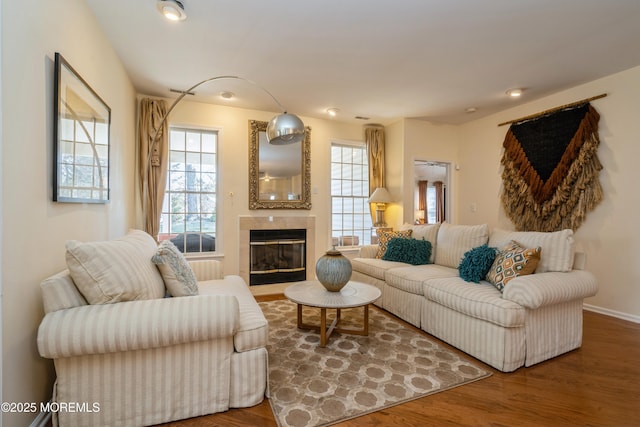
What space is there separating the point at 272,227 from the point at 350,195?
151 centimetres

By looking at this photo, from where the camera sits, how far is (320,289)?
2719mm

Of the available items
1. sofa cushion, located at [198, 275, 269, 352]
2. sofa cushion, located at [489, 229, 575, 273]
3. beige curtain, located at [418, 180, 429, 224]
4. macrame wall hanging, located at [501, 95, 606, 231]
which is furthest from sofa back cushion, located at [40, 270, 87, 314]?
beige curtain, located at [418, 180, 429, 224]

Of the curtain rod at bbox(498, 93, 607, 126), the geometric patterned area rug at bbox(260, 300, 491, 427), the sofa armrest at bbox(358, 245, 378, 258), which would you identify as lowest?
the geometric patterned area rug at bbox(260, 300, 491, 427)

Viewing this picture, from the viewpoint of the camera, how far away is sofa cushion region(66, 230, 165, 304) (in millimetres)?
1505

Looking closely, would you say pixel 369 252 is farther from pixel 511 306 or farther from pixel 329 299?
pixel 511 306

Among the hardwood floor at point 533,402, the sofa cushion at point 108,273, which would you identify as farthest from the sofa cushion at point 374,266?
the sofa cushion at point 108,273

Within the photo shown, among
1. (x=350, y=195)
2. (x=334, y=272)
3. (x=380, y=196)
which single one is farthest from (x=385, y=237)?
(x=334, y=272)

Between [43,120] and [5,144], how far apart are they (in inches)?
15.3

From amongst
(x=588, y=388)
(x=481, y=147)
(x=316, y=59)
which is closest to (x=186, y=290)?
(x=316, y=59)

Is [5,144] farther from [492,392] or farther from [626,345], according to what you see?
[626,345]

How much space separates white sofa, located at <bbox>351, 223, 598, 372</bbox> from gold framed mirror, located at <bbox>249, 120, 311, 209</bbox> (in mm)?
2158

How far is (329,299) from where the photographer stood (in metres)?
2.40

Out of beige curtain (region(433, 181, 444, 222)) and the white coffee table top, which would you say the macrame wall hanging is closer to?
the white coffee table top

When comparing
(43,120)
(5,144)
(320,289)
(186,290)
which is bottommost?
(320,289)
